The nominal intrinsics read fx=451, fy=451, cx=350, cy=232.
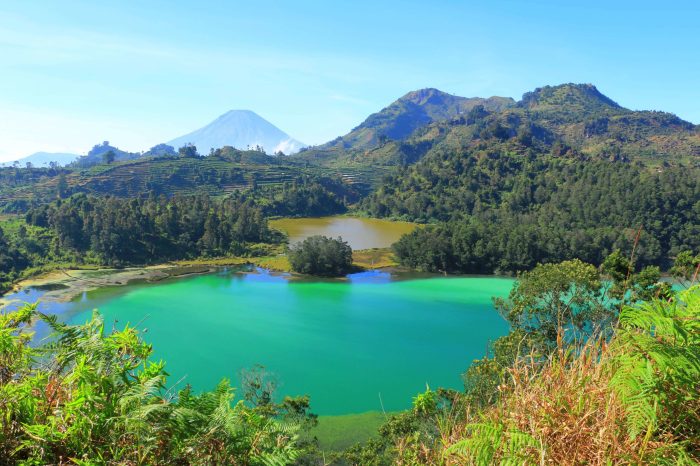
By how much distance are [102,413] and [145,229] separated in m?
52.2

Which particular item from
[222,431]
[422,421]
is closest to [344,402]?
[422,421]

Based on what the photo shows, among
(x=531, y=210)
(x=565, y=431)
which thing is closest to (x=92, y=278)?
(x=565, y=431)

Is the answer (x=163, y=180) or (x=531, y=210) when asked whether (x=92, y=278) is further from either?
(x=531, y=210)

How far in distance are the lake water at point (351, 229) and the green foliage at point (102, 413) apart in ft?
171

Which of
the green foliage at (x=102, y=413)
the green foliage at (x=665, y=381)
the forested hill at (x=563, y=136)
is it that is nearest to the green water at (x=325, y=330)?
the green foliage at (x=102, y=413)

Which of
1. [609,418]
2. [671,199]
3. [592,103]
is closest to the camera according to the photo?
[609,418]

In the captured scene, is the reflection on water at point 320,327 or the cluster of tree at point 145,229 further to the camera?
the cluster of tree at point 145,229

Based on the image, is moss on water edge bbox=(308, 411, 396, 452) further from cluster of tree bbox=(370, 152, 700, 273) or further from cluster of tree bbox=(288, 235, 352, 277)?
cluster of tree bbox=(370, 152, 700, 273)

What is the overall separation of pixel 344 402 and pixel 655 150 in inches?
4560

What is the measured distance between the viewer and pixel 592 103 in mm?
171500

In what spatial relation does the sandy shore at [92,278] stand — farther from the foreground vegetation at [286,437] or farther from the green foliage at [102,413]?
the foreground vegetation at [286,437]

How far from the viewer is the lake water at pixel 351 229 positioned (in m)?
59.6

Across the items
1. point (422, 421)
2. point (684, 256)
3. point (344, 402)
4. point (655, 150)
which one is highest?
point (655, 150)

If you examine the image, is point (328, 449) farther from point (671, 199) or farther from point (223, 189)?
point (223, 189)
